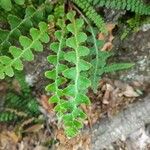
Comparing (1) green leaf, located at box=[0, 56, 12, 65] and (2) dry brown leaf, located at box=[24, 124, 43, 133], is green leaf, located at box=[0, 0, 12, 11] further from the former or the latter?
(2) dry brown leaf, located at box=[24, 124, 43, 133]

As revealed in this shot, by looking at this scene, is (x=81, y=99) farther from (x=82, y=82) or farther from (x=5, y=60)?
(x=5, y=60)

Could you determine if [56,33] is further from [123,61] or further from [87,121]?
[87,121]

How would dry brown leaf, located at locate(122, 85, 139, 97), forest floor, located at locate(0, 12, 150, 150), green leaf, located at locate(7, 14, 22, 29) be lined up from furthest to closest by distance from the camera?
dry brown leaf, located at locate(122, 85, 139, 97) → forest floor, located at locate(0, 12, 150, 150) → green leaf, located at locate(7, 14, 22, 29)

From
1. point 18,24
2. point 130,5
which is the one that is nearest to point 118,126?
point 130,5

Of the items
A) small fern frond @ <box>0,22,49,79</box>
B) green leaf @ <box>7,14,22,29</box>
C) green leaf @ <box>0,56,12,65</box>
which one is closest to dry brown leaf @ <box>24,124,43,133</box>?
small fern frond @ <box>0,22,49,79</box>

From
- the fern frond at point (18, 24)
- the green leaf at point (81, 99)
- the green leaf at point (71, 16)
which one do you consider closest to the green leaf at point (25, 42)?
the fern frond at point (18, 24)

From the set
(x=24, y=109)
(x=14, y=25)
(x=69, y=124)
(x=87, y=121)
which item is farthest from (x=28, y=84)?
(x=69, y=124)

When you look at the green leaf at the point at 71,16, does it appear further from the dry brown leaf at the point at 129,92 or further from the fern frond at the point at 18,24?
the dry brown leaf at the point at 129,92
